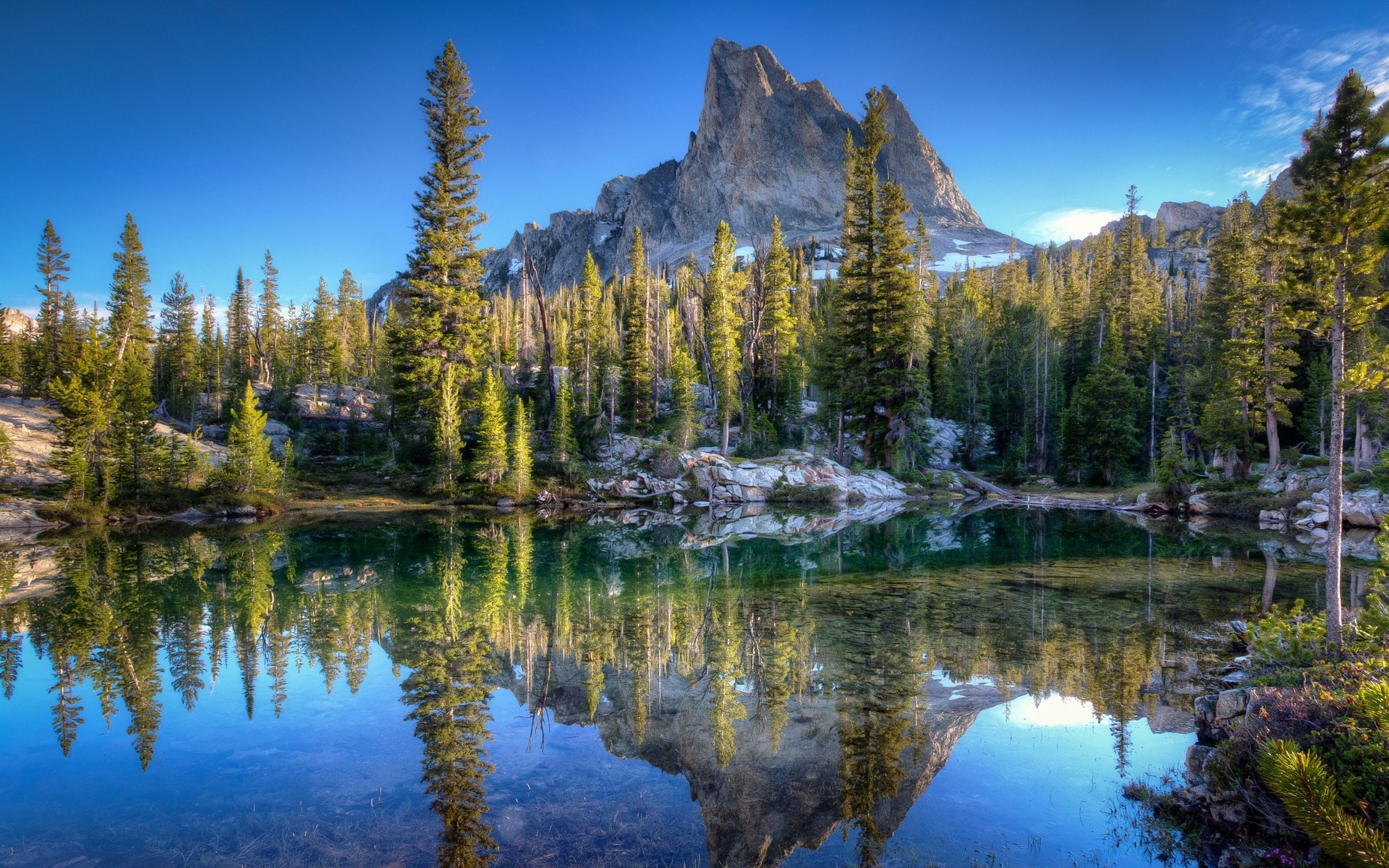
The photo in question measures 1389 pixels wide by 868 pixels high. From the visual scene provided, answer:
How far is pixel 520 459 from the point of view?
41156 millimetres

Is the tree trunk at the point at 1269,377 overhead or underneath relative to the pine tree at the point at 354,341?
underneath

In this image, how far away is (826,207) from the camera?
15300 cm

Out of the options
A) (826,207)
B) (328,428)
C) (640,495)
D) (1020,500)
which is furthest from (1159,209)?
(328,428)

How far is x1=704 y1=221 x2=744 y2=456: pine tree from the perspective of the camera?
146 feet

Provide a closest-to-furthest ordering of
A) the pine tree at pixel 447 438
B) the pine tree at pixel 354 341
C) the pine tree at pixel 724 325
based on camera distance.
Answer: the pine tree at pixel 447 438, the pine tree at pixel 724 325, the pine tree at pixel 354 341

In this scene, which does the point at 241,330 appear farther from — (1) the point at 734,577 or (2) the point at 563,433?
(1) the point at 734,577

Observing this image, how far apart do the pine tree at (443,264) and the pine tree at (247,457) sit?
8.66 meters

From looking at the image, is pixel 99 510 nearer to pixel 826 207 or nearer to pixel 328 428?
pixel 328 428

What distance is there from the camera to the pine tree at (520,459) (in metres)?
40.7

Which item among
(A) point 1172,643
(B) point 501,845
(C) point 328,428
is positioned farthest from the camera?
(C) point 328,428

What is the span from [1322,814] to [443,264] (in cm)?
4587

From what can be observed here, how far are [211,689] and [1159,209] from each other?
17859 centimetres

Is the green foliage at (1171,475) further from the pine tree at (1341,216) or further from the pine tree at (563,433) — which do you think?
the pine tree at (563,433)

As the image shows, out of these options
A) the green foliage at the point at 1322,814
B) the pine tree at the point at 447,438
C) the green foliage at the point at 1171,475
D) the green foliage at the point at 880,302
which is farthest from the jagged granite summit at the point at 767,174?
the green foliage at the point at 1322,814
